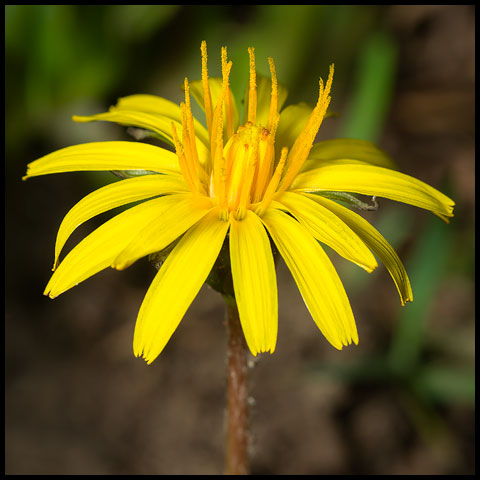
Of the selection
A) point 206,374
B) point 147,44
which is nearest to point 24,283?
point 206,374

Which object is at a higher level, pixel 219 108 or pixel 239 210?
pixel 219 108

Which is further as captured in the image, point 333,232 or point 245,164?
point 245,164

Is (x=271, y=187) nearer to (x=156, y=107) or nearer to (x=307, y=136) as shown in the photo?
(x=307, y=136)

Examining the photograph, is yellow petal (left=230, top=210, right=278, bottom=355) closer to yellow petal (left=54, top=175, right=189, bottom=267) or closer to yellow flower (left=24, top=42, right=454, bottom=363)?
yellow flower (left=24, top=42, right=454, bottom=363)

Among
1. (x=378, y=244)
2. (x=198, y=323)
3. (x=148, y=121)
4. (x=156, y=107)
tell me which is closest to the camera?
(x=378, y=244)

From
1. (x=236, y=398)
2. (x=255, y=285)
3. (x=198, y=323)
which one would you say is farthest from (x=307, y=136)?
(x=198, y=323)

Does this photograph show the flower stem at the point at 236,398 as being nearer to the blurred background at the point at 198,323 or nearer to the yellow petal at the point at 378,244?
the yellow petal at the point at 378,244

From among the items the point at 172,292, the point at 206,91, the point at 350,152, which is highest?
the point at 206,91
